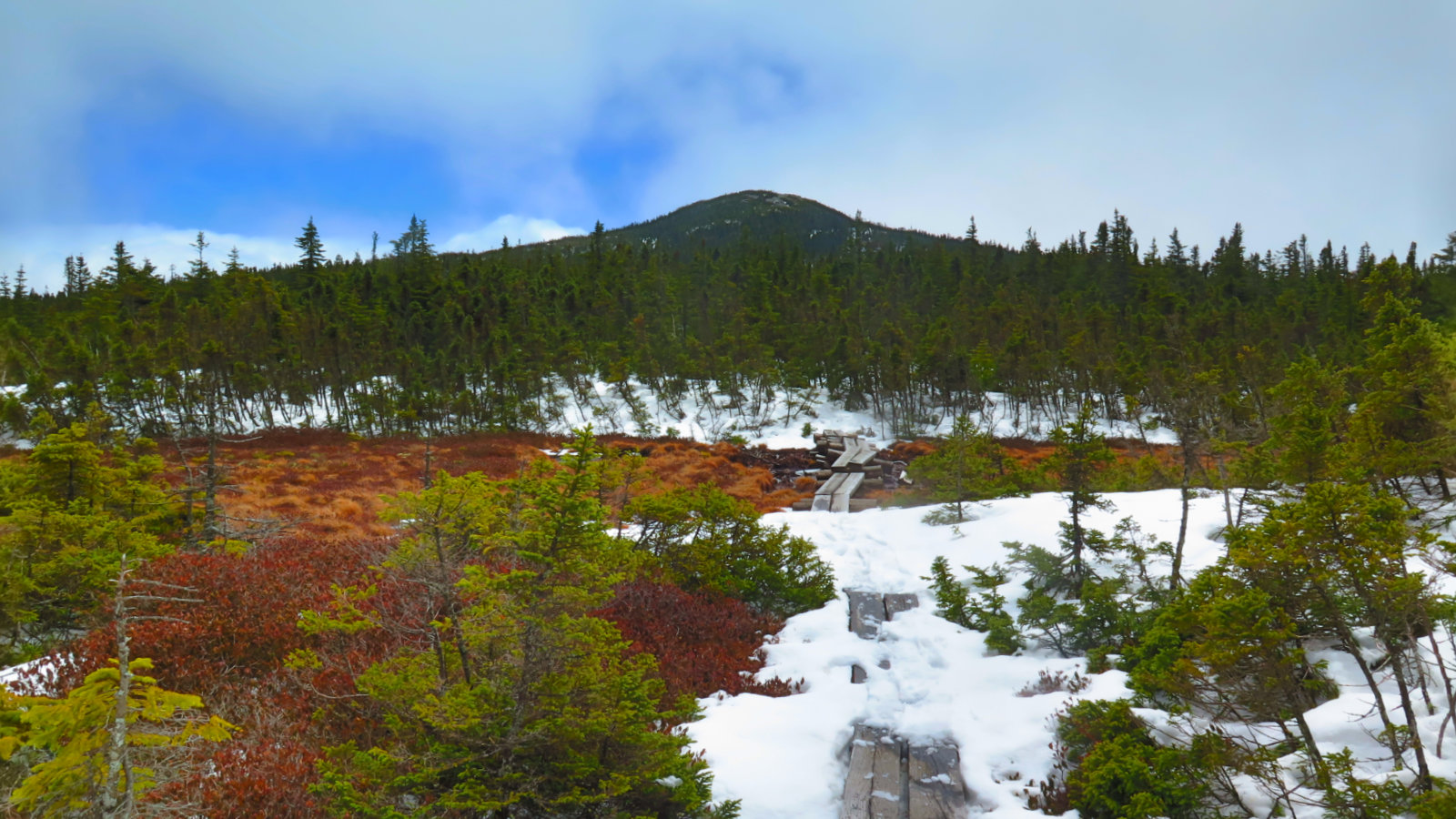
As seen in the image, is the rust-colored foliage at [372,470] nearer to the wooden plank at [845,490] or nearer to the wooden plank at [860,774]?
the wooden plank at [845,490]

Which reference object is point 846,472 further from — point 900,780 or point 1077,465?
point 900,780

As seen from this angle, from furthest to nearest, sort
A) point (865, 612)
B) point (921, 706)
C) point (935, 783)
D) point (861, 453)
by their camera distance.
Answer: point (861, 453), point (865, 612), point (921, 706), point (935, 783)

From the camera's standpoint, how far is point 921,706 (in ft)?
18.6

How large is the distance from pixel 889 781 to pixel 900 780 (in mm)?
93

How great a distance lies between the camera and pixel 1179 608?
14.2ft

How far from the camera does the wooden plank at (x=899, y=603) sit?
791 cm

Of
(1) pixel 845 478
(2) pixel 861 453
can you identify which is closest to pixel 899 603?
(1) pixel 845 478

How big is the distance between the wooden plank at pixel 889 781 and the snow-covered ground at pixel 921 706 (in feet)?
0.93

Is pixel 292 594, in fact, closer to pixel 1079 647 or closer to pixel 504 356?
pixel 1079 647

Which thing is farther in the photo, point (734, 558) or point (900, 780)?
point (734, 558)

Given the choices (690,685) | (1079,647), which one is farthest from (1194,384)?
(690,685)

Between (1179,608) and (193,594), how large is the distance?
958cm

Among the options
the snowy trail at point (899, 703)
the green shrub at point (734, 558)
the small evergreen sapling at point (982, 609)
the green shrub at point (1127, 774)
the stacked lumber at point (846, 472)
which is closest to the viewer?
the green shrub at point (1127, 774)

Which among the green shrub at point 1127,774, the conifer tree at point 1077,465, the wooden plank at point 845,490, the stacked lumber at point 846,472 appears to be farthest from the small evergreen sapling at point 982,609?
the stacked lumber at point 846,472
